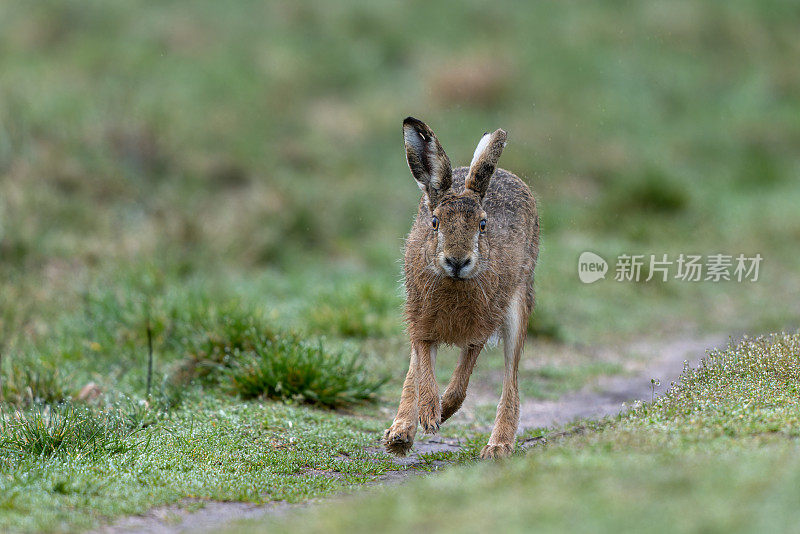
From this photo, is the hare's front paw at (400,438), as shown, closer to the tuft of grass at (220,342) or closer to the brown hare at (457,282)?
the brown hare at (457,282)

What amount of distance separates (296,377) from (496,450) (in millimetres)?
2019

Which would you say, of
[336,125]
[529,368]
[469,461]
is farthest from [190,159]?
[469,461]

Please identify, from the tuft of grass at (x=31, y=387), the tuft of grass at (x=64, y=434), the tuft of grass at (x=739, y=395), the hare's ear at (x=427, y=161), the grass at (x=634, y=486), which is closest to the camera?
the grass at (x=634, y=486)

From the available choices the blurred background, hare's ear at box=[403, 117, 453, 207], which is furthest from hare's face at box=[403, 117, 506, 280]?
the blurred background

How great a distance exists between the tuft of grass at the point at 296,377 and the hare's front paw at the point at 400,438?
5.09ft

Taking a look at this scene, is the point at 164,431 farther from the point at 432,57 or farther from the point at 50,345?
the point at 432,57

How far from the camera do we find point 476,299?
6.38m

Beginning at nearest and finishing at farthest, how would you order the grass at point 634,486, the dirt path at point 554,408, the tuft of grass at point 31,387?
the grass at point 634,486, the dirt path at point 554,408, the tuft of grass at point 31,387

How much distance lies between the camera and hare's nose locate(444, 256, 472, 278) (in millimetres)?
5910

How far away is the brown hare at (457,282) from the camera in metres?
6.05

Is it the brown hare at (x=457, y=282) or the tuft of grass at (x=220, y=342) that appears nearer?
the brown hare at (x=457, y=282)

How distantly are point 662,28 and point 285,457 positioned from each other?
1667 cm

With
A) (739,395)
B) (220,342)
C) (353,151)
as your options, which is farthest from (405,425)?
(353,151)

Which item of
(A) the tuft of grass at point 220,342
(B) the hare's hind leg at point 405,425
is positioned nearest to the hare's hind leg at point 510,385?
(B) the hare's hind leg at point 405,425
